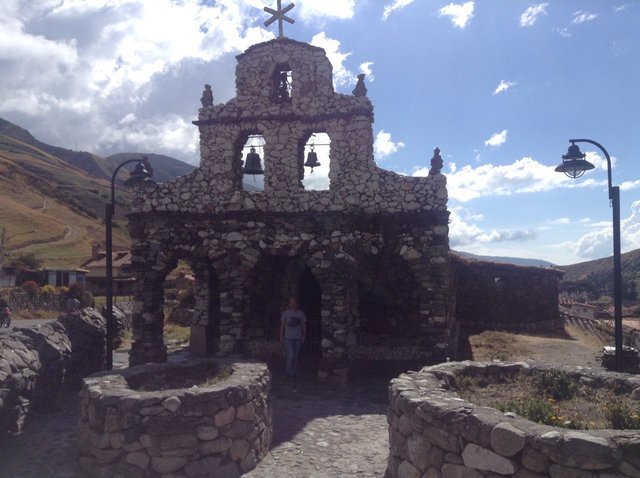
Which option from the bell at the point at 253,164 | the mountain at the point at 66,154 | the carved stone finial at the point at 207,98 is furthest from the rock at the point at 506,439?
the mountain at the point at 66,154

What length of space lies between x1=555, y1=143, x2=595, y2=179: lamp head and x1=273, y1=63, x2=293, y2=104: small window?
22.7 feet

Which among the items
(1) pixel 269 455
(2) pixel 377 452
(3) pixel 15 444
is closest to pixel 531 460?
(2) pixel 377 452

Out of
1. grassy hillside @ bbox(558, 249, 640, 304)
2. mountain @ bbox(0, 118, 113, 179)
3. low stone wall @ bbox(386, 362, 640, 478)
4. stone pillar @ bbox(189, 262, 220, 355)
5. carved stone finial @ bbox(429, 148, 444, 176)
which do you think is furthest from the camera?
mountain @ bbox(0, 118, 113, 179)

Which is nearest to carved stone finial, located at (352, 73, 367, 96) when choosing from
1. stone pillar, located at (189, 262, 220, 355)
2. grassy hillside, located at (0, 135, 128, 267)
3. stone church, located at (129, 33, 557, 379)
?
stone church, located at (129, 33, 557, 379)

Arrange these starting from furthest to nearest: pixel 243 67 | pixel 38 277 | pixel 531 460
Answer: pixel 38 277 → pixel 243 67 → pixel 531 460

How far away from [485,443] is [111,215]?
32.3ft

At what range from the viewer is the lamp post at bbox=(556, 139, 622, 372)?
376 inches

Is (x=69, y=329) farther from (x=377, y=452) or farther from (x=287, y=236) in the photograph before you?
(x=377, y=452)

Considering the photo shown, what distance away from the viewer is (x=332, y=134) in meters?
13.3

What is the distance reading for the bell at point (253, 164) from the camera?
555 inches

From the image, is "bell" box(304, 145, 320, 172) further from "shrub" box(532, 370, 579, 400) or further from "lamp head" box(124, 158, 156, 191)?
"shrub" box(532, 370, 579, 400)

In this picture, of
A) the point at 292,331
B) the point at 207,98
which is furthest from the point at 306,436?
the point at 207,98

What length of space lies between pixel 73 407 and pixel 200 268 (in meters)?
6.47

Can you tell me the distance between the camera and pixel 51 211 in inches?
3585
